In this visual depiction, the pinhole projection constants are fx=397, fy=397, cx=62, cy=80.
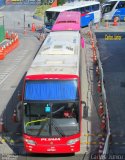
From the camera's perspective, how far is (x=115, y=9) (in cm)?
4766

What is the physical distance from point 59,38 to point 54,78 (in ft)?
21.2

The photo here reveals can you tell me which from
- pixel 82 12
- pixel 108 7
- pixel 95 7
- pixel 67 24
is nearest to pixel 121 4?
pixel 108 7

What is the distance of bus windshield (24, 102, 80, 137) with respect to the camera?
525 inches

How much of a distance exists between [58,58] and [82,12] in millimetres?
29112

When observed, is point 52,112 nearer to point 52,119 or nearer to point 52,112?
point 52,112

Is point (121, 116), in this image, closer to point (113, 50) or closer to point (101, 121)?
point (101, 121)

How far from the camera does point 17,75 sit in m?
25.6

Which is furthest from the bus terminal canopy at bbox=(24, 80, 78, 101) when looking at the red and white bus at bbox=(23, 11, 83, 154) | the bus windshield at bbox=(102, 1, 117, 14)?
the bus windshield at bbox=(102, 1, 117, 14)

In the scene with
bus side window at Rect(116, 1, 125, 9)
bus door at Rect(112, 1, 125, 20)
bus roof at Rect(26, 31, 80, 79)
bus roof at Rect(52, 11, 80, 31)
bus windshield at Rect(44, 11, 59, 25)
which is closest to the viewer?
bus roof at Rect(26, 31, 80, 79)

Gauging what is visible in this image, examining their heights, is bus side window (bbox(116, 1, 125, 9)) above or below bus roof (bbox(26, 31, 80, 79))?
above

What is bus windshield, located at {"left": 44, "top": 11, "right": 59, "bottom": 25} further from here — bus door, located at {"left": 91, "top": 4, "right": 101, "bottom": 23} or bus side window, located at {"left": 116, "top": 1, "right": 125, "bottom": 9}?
bus side window, located at {"left": 116, "top": 1, "right": 125, "bottom": 9}

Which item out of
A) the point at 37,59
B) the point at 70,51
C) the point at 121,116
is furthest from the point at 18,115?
the point at 121,116

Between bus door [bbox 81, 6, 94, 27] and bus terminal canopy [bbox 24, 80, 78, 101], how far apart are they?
102ft

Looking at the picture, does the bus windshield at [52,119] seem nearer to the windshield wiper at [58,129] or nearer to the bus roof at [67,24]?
the windshield wiper at [58,129]
